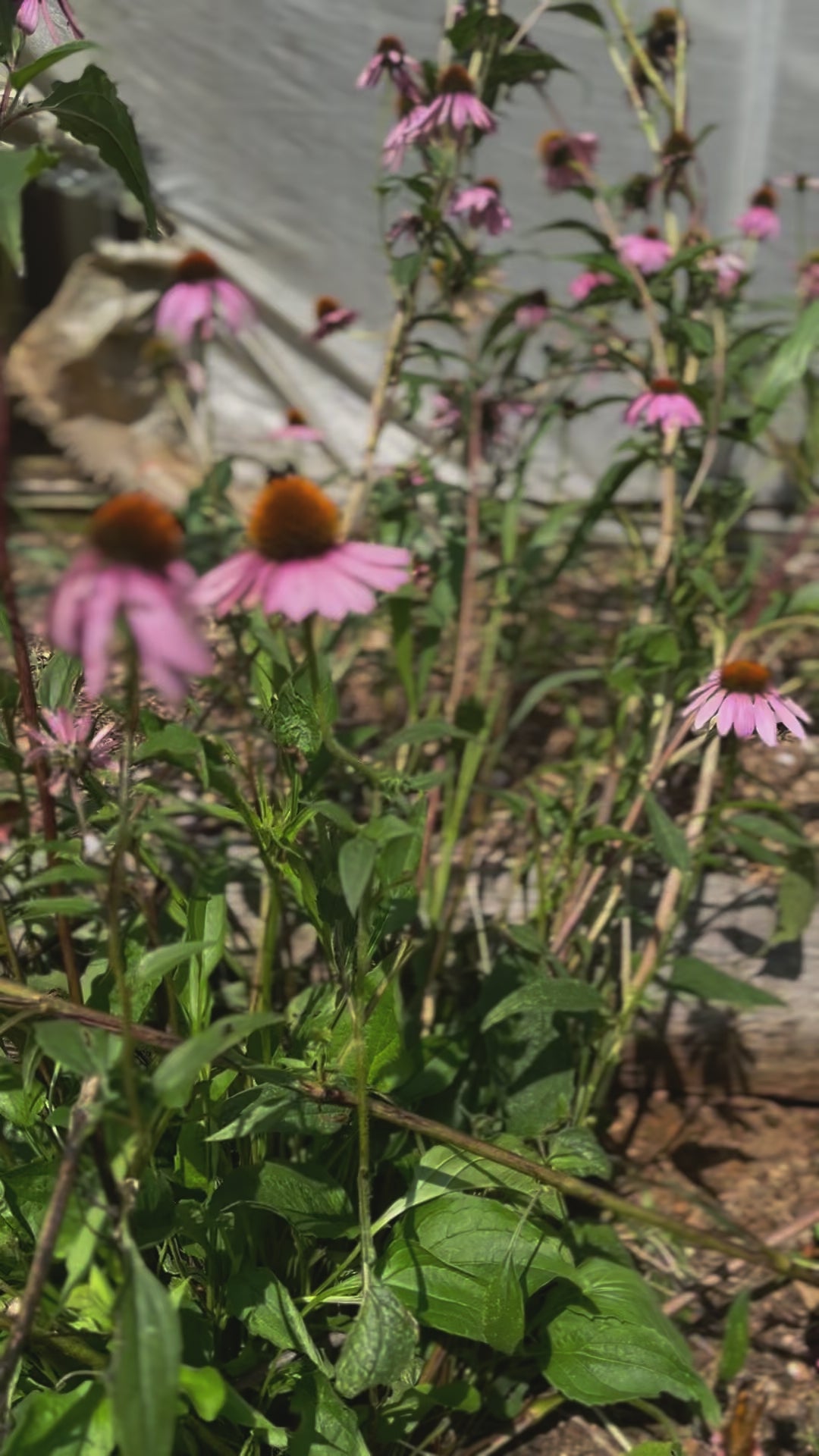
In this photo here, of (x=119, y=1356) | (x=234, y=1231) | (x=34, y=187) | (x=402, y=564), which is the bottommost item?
(x=234, y=1231)

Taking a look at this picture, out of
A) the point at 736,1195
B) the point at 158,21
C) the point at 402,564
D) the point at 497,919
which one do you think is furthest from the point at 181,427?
the point at 402,564

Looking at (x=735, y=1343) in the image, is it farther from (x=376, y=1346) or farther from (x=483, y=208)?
(x=483, y=208)

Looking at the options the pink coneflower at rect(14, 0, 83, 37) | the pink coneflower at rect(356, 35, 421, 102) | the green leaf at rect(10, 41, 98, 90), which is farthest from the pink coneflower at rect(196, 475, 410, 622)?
the pink coneflower at rect(356, 35, 421, 102)

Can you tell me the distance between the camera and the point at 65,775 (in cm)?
77

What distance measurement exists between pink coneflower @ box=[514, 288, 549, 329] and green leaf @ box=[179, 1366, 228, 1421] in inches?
48.4

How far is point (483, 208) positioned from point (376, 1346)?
1218mm

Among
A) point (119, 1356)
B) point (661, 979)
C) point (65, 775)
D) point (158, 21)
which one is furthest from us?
point (158, 21)

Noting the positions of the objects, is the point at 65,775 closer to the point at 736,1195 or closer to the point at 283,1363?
the point at 283,1363

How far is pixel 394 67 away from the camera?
142cm

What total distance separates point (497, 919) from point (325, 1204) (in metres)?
0.51

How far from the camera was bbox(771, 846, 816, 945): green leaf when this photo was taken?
133 cm

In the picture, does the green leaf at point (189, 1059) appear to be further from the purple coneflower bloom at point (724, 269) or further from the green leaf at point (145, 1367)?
the purple coneflower bloom at point (724, 269)

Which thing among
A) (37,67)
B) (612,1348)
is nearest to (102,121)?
(37,67)

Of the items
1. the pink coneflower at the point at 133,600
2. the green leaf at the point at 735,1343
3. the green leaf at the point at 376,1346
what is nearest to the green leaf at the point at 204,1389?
the green leaf at the point at 376,1346
